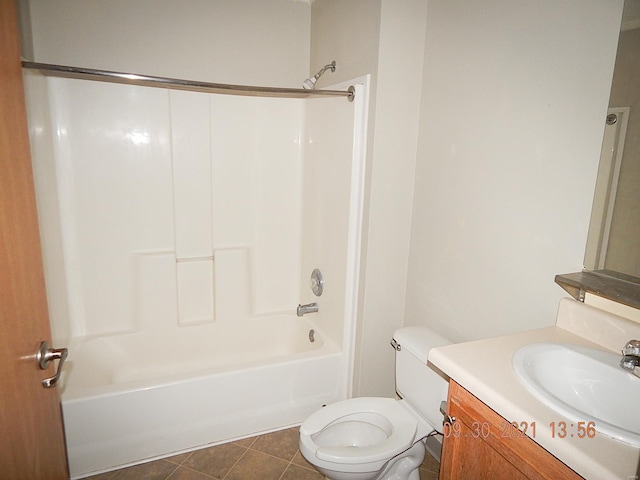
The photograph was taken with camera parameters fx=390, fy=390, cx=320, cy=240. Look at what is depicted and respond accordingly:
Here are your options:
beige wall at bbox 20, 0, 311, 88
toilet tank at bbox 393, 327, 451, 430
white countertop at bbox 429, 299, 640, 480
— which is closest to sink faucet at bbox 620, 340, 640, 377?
white countertop at bbox 429, 299, 640, 480

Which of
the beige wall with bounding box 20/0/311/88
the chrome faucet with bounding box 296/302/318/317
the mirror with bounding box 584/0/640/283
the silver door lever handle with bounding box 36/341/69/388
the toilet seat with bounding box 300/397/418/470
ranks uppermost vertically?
the beige wall with bounding box 20/0/311/88

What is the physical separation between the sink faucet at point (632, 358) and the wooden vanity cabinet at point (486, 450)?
0.36 m

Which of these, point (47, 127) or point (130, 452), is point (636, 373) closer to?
point (130, 452)

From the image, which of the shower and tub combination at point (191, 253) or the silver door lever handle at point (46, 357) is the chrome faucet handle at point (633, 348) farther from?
the silver door lever handle at point (46, 357)

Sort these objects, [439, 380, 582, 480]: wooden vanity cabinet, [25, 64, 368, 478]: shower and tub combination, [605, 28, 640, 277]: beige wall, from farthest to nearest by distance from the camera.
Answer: [25, 64, 368, 478]: shower and tub combination, [605, 28, 640, 277]: beige wall, [439, 380, 582, 480]: wooden vanity cabinet

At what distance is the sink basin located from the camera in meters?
0.98

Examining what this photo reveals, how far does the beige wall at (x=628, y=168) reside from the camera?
112 cm

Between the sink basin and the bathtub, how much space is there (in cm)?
127

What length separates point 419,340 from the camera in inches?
66.2

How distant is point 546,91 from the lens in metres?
1.35

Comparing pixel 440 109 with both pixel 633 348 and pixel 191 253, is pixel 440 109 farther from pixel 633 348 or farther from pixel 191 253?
pixel 191 253

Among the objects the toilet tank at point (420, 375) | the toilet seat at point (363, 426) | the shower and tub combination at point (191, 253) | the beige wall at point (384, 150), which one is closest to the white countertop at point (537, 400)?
the toilet tank at point (420, 375)

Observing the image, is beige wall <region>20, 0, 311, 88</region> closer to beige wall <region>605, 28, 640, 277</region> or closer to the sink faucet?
beige wall <region>605, 28, 640, 277</region>

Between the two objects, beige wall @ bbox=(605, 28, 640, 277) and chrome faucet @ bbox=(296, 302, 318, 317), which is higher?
beige wall @ bbox=(605, 28, 640, 277)
